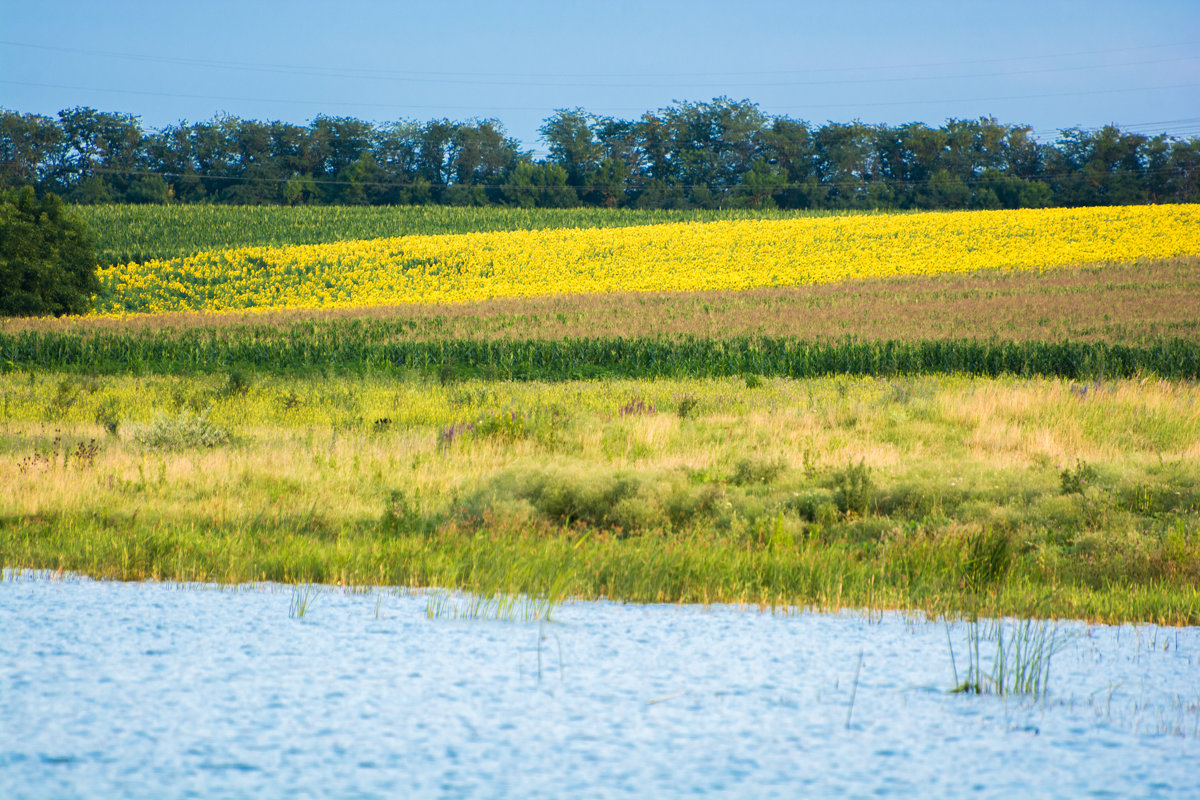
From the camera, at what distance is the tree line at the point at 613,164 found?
8988cm

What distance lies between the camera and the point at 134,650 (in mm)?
6238

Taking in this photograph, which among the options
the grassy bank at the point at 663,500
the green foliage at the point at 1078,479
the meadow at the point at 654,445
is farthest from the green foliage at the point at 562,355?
the green foliage at the point at 1078,479

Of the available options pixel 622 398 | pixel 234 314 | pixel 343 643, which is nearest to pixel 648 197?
pixel 234 314

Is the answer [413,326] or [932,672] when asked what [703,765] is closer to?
[932,672]

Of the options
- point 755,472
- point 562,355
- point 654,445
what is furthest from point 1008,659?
point 562,355

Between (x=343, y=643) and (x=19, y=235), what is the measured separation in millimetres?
44394

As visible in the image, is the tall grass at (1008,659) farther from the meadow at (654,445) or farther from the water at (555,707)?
the meadow at (654,445)

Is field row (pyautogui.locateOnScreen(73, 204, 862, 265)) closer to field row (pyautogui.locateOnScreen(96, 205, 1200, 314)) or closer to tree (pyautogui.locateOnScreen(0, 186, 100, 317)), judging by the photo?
field row (pyautogui.locateOnScreen(96, 205, 1200, 314))

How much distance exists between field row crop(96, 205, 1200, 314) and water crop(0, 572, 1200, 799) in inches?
1669

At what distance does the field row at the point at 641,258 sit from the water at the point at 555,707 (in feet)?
139

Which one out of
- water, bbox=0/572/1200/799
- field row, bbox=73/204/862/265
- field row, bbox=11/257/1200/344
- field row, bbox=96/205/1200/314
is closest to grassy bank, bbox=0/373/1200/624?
water, bbox=0/572/1200/799

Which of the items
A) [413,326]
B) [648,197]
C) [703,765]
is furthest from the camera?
[648,197]

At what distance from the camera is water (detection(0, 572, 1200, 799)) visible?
15.0ft

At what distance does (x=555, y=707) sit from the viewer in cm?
546
